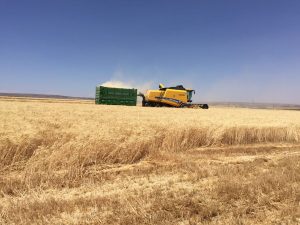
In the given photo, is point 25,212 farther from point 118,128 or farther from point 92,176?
point 118,128

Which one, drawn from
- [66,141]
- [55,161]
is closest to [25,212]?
[55,161]

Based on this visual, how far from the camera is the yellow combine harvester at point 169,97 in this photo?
3391cm

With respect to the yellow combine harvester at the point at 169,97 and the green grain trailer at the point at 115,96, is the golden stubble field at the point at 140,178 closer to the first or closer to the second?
the yellow combine harvester at the point at 169,97

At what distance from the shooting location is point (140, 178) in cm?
738

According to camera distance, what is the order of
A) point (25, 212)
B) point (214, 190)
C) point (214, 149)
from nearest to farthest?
point (25, 212)
point (214, 190)
point (214, 149)

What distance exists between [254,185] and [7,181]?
5832mm

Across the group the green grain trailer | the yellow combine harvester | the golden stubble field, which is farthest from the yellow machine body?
the golden stubble field

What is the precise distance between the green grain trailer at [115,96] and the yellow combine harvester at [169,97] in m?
3.59

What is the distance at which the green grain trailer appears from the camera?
36375 mm

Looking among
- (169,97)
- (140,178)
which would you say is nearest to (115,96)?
(169,97)

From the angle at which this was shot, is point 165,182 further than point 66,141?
No

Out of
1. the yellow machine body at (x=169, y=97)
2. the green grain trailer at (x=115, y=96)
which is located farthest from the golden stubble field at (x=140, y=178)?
the green grain trailer at (x=115, y=96)

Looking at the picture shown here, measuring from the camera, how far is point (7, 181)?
6.73 meters

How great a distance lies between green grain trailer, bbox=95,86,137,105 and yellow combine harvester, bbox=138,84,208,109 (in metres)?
3.59
